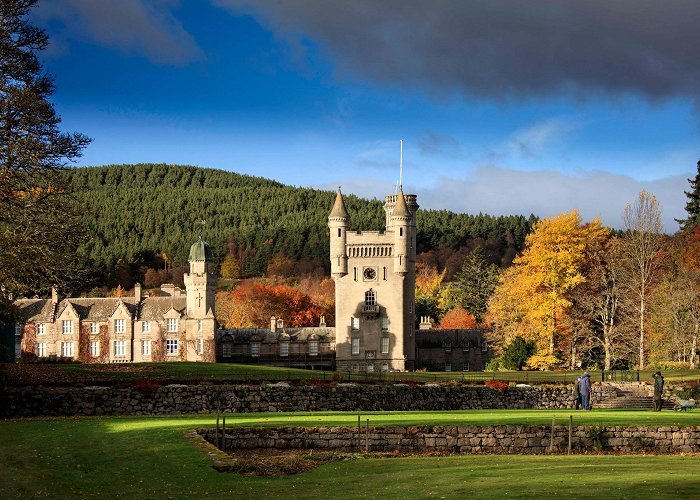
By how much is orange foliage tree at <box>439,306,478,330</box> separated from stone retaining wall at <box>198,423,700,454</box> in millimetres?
86627

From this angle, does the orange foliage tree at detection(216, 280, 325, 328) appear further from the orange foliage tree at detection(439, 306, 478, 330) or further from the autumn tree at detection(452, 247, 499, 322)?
the autumn tree at detection(452, 247, 499, 322)

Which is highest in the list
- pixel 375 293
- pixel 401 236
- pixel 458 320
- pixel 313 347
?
pixel 401 236

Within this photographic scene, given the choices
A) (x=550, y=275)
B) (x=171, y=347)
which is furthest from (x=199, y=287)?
(x=550, y=275)

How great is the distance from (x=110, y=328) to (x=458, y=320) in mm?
42793

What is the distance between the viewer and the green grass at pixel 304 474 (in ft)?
76.9

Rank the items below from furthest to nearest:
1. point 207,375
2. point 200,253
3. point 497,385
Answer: point 200,253
point 207,375
point 497,385

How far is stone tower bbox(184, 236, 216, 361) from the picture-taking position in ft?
307

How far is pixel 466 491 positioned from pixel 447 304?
381ft

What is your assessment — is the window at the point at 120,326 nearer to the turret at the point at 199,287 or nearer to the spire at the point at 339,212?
the turret at the point at 199,287

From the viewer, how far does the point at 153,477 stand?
86.0 feet

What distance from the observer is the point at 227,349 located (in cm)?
9844

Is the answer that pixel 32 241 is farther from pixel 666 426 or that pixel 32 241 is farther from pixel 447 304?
pixel 447 304

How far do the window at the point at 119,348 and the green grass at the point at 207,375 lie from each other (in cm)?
2649

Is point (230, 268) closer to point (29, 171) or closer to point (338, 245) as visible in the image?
point (338, 245)
